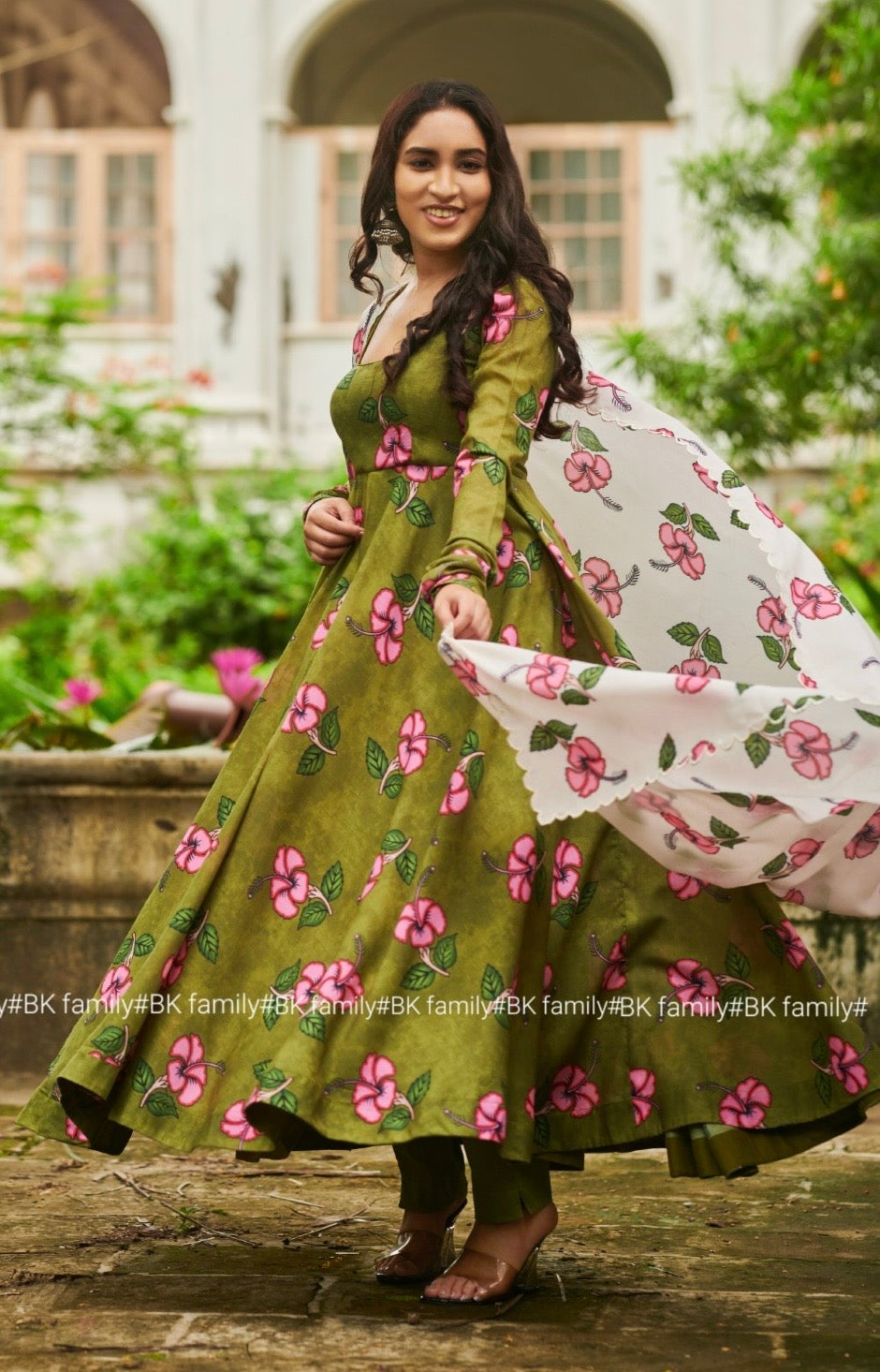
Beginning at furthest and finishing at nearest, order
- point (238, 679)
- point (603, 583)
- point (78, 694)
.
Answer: point (78, 694)
point (238, 679)
point (603, 583)

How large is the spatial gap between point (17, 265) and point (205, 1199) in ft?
33.5

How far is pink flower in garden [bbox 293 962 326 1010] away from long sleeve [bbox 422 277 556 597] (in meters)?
0.55

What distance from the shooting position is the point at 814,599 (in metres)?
2.91

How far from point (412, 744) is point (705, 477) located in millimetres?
757

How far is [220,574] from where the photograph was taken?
8.71 m

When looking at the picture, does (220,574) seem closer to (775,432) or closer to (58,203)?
(775,432)

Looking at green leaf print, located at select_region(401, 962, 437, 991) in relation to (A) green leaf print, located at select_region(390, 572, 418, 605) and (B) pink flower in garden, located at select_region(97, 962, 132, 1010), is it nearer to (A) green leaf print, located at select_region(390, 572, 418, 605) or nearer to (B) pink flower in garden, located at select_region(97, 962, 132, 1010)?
(B) pink flower in garden, located at select_region(97, 962, 132, 1010)

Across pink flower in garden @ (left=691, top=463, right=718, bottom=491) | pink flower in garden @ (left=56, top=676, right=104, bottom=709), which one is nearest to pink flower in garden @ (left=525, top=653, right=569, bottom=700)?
pink flower in garden @ (left=691, top=463, right=718, bottom=491)

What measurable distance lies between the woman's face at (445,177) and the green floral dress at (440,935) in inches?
5.7

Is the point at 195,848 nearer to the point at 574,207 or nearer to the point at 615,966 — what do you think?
the point at 615,966

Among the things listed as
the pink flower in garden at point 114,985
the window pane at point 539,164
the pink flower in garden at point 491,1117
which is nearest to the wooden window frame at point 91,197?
the window pane at point 539,164

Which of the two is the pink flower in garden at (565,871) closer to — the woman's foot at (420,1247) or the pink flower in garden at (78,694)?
the woman's foot at (420,1247)

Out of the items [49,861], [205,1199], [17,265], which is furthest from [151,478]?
[205,1199]

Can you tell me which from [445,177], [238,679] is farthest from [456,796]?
[238,679]
